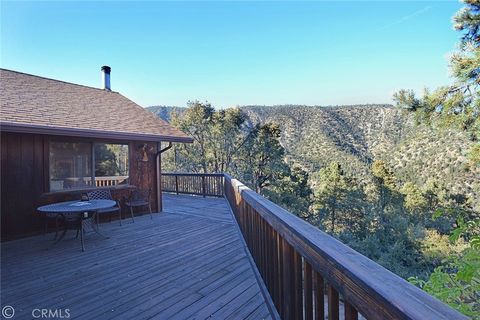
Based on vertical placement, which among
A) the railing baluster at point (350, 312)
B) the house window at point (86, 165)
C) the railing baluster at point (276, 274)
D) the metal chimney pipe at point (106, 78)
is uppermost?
the metal chimney pipe at point (106, 78)

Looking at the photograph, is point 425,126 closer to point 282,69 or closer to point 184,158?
point 282,69

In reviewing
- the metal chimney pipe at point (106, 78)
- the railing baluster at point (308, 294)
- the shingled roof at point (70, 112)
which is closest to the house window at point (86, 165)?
the shingled roof at point (70, 112)

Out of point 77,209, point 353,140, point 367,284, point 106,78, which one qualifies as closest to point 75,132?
point 77,209

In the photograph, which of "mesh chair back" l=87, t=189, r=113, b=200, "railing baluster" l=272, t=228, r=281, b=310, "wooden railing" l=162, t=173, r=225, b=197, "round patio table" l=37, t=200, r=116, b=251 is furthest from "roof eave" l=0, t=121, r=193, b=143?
"railing baluster" l=272, t=228, r=281, b=310

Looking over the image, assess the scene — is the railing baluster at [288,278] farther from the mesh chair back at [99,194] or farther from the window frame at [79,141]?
the window frame at [79,141]

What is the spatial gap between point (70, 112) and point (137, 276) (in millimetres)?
4455

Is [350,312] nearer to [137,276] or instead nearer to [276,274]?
[276,274]

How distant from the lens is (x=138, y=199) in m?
6.32

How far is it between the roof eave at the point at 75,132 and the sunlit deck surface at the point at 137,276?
1.94 m

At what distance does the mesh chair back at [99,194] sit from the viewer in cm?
551

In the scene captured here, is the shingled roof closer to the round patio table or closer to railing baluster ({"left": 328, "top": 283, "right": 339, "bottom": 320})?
the round patio table

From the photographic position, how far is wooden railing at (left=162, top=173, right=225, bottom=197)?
374 inches

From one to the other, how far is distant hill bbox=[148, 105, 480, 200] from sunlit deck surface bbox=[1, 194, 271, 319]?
27.5 metres

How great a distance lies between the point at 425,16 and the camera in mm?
8727
